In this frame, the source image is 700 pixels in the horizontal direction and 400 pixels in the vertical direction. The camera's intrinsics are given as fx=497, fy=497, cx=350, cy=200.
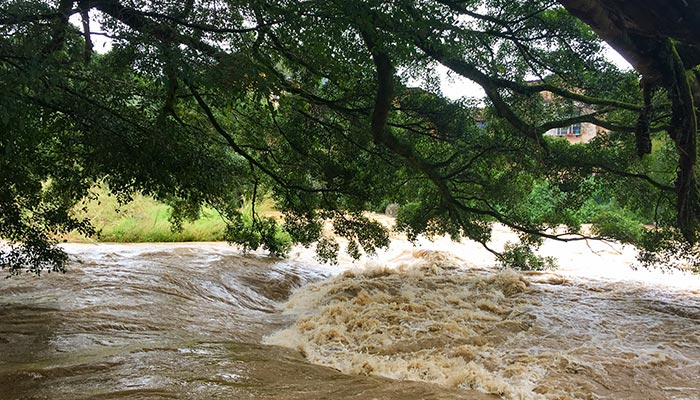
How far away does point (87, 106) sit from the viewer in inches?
180

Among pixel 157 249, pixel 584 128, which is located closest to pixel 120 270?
pixel 157 249

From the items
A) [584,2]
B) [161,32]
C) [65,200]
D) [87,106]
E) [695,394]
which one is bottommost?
[695,394]

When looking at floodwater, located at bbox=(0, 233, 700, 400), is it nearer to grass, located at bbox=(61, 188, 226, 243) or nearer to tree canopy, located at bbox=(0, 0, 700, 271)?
tree canopy, located at bbox=(0, 0, 700, 271)

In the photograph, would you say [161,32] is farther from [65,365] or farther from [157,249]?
[157,249]

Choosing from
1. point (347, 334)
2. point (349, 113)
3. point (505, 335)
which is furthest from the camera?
point (349, 113)

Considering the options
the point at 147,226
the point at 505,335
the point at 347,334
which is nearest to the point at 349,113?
the point at 347,334

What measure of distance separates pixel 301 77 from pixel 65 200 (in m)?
3.85

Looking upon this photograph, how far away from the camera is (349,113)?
24.3ft

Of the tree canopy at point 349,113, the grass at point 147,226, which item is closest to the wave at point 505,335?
the tree canopy at point 349,113

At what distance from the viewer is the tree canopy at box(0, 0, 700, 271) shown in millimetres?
3973

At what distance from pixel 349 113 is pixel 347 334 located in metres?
3.18

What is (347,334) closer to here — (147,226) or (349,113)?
(349,113)

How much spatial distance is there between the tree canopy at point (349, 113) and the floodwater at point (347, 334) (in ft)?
Answer: 2.96

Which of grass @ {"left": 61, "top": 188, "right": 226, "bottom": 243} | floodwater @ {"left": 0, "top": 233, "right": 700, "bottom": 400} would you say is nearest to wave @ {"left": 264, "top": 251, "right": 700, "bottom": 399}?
floodwater @ {"left": 0, "top": 233, "right": 700, "bottom": 400}
